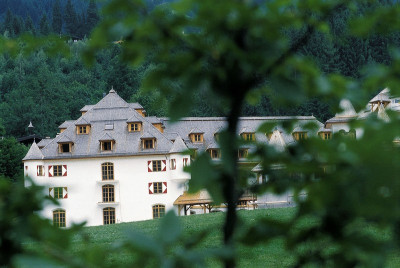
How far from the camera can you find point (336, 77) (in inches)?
56.1

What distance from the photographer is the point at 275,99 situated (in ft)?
4.76

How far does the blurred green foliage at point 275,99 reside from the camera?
3.78 feet

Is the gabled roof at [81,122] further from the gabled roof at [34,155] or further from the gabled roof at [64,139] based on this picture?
the gabled roof at [34,155]

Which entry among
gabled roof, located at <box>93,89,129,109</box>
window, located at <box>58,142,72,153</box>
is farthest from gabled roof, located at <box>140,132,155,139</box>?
window, located at <box>58,142,72,153</box>

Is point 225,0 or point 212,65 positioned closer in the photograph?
point 225,0

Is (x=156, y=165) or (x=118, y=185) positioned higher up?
(x=156, y=165)

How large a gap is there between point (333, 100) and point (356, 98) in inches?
8.4

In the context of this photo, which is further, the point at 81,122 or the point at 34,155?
the point at 81,122

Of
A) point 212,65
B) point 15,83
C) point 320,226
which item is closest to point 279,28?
point 212,65

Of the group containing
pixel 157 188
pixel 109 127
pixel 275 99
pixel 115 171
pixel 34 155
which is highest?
pixel 109 127

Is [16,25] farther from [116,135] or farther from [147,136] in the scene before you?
[147,136]

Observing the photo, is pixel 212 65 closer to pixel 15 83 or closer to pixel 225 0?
pixel 225 0

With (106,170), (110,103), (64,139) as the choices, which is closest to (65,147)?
(64,139)

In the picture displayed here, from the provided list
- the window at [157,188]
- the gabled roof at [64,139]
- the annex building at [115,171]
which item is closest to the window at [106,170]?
the annex building at [115,171]
